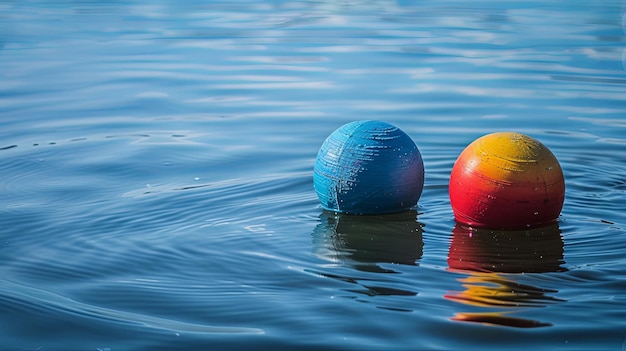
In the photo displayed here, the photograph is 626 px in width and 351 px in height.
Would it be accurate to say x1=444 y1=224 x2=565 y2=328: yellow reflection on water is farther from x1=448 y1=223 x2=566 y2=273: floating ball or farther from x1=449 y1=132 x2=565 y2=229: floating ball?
x1=449 y1=132 x2=565 y2=229: floating ball

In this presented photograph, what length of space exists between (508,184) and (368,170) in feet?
4.42

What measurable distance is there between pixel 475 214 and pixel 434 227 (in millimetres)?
463

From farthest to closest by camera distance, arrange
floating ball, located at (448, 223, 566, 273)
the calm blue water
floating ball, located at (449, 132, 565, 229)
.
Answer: floating ball, located at (449, 132, 565, 229), floating ball, located at (448, 223, 566, 273), the calm blue water

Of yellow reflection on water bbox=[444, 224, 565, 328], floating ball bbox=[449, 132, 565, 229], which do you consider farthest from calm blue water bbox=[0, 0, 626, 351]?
floating ball bbox=[449, 132, 565, 229]

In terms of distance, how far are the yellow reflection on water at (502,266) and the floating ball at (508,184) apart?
0.16m

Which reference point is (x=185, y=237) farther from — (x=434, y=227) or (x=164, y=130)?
(x=164, y=130)

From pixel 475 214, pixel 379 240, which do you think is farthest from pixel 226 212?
pixel 475 214

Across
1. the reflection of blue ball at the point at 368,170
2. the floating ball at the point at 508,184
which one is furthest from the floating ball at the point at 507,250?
the reflection of blue ball at the point at 368,170

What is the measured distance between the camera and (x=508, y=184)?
8.33 metres

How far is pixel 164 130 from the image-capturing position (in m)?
13.4

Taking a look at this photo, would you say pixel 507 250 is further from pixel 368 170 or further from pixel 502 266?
pixel 368 170

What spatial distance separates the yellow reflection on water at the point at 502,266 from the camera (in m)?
6.77

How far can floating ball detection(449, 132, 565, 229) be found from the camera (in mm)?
8352

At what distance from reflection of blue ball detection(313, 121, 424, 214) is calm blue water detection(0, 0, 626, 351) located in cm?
22
